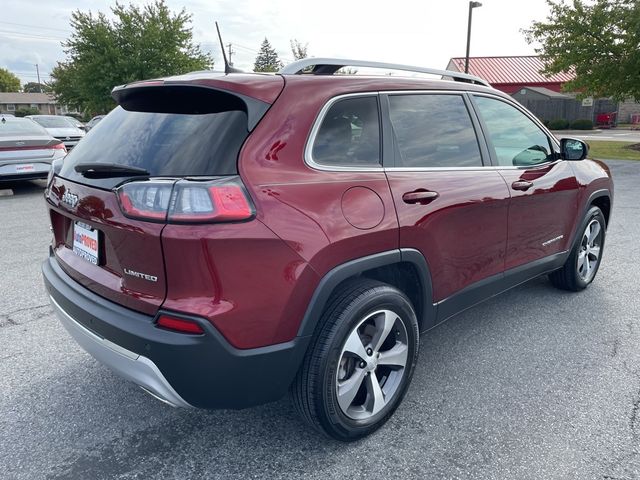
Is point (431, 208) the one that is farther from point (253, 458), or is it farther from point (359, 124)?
point (253, 458)

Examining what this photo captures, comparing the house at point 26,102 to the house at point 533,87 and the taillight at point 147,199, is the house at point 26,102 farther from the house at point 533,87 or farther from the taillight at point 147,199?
the taillight at point 147,199

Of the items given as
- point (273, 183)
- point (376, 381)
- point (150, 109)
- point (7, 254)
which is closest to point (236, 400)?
point (376, 381)

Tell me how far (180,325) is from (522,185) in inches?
97.1

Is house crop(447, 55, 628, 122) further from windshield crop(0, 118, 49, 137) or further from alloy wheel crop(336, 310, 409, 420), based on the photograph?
alloy wheel crop(336, 310, 409, 420)

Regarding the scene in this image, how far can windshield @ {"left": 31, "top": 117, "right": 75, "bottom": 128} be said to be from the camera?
52.8 ft

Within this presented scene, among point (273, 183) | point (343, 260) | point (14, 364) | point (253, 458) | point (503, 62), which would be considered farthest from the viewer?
point (503, 62)

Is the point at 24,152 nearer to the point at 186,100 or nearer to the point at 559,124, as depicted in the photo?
the point at 186,100

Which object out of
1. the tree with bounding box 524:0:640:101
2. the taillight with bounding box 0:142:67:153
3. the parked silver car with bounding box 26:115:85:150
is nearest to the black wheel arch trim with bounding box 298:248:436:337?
the taillight with bounding box 0:142:67:153

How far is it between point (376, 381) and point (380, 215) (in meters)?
0.83

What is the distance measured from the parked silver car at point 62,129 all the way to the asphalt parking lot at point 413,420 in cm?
1294

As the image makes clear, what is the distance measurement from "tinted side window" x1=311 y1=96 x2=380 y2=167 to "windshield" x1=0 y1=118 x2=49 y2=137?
8.96 m

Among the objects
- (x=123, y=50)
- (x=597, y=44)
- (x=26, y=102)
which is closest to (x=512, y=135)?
(x=597, y=44)

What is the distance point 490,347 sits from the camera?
338 cm

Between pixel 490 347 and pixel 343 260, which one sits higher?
pixel 343 260
